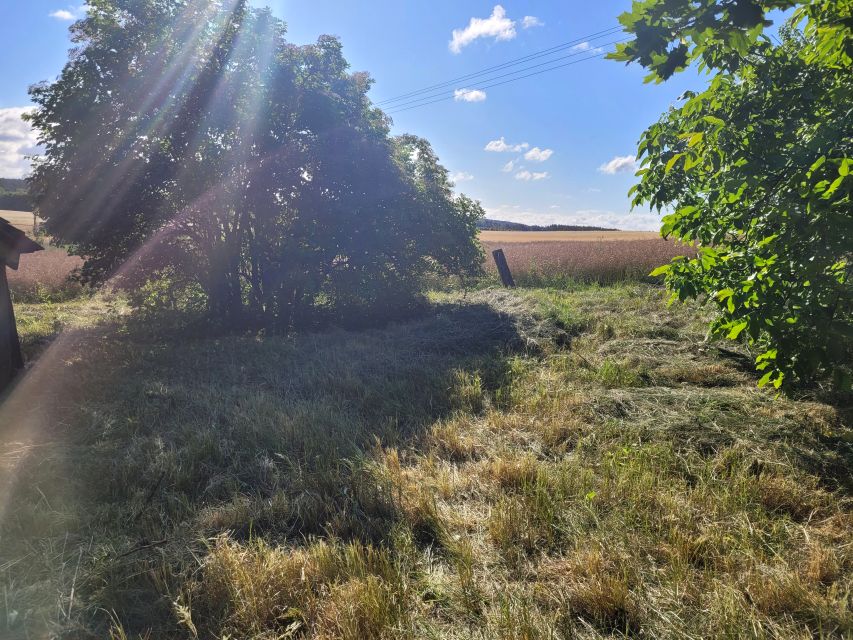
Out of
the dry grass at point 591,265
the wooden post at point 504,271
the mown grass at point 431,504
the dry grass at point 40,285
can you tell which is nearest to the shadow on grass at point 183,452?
the mown grass at point 431,504

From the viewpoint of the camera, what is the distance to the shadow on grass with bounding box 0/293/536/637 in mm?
2721

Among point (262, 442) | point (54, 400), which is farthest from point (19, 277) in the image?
point (262, 442)

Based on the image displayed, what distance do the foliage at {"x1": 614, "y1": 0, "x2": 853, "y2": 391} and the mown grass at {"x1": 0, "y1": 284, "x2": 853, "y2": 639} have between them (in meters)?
1.06

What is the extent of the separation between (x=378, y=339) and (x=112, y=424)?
458 centimetres

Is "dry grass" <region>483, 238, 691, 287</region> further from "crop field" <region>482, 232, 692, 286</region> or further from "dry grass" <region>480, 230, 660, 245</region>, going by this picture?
"dry grass" <region>480, 230, 660, 245</region>

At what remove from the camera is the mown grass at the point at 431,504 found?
7.64ft

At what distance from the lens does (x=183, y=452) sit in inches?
160

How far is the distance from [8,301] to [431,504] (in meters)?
6.77

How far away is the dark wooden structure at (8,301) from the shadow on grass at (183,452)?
288 millimetres

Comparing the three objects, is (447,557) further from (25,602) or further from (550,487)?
(25,602)

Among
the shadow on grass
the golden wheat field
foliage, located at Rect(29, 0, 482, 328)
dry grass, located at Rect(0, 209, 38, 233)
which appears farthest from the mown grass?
the golden wheat field

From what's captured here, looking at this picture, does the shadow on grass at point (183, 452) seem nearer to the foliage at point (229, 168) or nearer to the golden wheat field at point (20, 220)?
the foliage at point (229, 168)

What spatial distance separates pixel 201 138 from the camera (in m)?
8.67

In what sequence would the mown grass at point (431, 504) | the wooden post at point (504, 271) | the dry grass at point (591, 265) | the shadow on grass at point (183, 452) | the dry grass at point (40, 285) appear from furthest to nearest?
the dry grass at point (591, 265), the wooden post at point (504, 271), the dry grass at point (40, 285), the shadow on grass at point (183, 452), the mown grass at point (431, 504)
